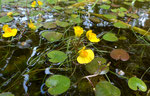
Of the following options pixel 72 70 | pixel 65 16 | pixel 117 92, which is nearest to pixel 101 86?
pixel 117 92

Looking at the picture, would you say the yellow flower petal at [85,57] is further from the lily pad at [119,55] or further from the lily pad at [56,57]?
the lily pad at [119,55]

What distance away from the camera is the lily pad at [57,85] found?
0.62 m

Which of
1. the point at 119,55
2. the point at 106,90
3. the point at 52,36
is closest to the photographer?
the point at 106,90

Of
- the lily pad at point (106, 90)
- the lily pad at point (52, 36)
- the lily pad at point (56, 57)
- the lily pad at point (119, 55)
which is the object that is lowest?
the lily pad at point (106, 90)

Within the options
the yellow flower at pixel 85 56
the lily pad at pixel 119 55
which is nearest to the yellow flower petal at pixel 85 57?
the yellow flower at pixel 85 56

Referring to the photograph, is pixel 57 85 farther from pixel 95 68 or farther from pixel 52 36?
pixel 52 36

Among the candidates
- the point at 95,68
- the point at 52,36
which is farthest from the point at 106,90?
the point at 52,36

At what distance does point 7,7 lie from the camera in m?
1.96

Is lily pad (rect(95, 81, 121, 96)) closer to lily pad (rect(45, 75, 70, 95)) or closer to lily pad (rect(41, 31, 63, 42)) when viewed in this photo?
lily pad (rect(45, 75, 70, 95))

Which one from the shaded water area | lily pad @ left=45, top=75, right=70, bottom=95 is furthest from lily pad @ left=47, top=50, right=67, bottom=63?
lily pad @ left=45, top=75, right=70, bottom=95

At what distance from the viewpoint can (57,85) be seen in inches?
25.7

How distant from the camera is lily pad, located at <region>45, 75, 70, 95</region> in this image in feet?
2.02

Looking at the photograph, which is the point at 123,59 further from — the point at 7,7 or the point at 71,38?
the point at 7,7

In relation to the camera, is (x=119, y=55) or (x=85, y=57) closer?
(x=85, y=57)
